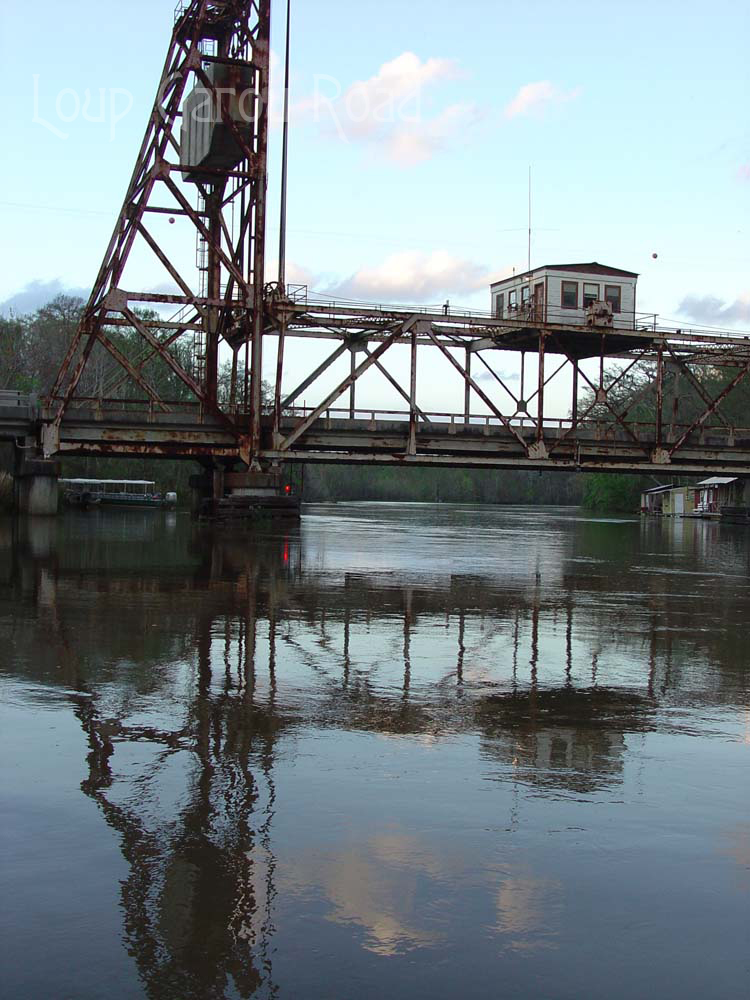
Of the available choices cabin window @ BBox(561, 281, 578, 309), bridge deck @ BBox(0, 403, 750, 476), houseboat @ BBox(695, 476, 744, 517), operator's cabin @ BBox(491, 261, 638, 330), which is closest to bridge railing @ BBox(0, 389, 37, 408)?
bridge deck @ BBox(0, 403, 750, 476)

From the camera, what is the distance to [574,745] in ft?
28.8

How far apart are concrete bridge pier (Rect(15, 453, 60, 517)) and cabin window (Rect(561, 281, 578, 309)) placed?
949 inches

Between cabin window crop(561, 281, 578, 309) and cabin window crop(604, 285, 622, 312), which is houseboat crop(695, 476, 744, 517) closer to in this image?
cabin window crop(604, 285, 622, 312)

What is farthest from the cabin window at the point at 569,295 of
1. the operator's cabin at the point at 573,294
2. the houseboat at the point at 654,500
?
the houseboat at the point at 654,500

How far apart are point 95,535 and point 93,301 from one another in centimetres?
938

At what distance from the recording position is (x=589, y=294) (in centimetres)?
5244

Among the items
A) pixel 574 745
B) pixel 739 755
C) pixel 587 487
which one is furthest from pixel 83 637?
pixel 587 487

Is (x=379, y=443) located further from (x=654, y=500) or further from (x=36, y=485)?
(x=654, y=500)

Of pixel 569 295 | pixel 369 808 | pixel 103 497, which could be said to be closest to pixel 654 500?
pixel 103 497

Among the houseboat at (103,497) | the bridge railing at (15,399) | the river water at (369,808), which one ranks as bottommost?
the river water at (369,808)

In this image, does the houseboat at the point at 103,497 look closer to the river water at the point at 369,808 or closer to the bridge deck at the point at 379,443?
the bridge deck at the point at 379,443

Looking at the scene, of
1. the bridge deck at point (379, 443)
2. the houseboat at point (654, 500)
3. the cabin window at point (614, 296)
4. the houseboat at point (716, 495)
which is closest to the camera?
the bridge deck at point (379, 443)

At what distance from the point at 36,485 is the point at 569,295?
25.4m

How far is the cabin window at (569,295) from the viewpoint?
51.8 metres
